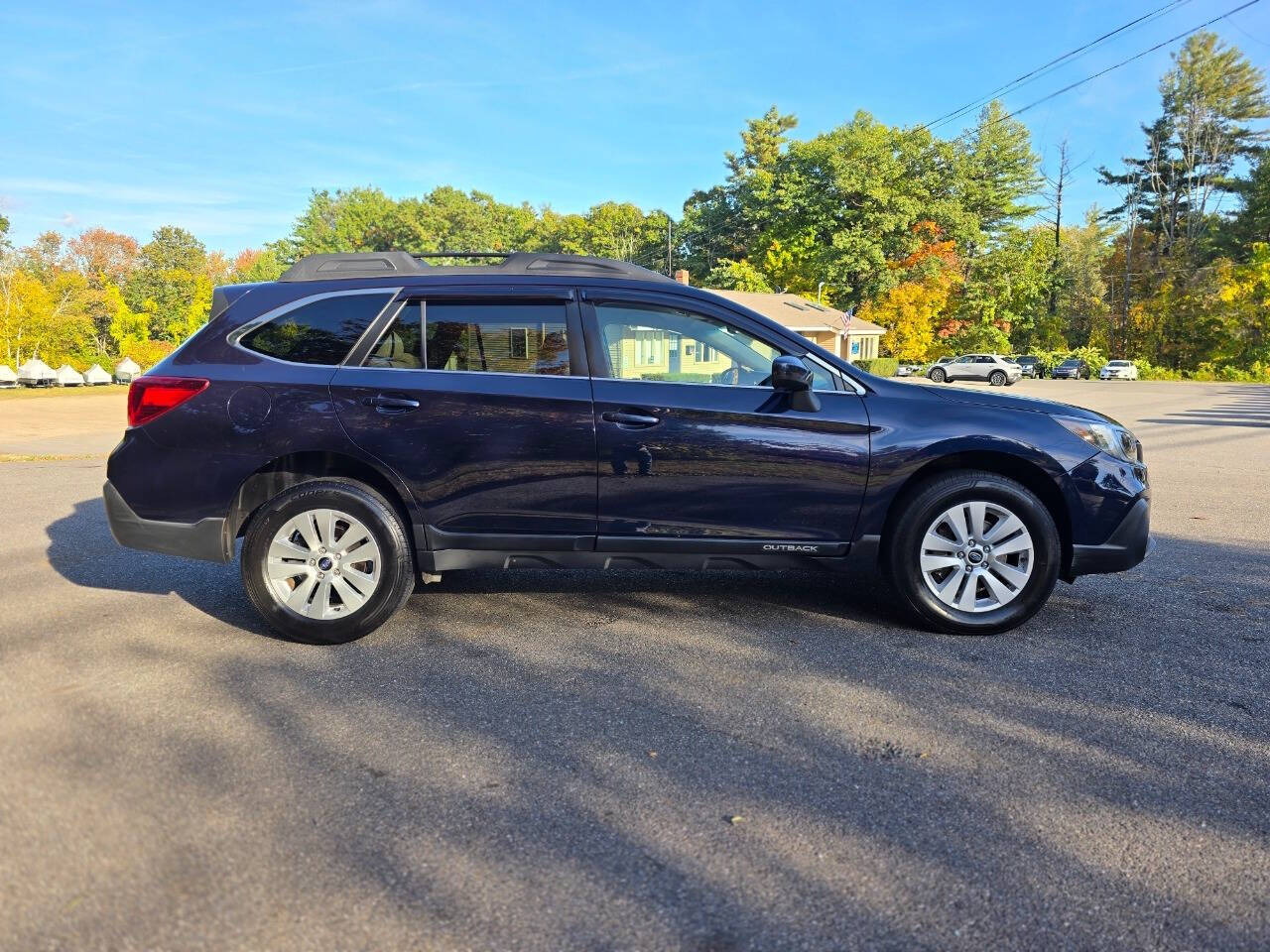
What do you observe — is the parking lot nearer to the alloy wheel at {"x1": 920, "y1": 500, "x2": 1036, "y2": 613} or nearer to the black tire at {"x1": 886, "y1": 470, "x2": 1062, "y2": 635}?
the black tire at {"x1": 886, "y1": 470, "x2": 1062, "y2": 635}

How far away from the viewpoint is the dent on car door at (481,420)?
156 inches

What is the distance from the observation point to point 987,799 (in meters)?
2.59

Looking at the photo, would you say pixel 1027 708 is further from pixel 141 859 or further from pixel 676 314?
pixel 141 859

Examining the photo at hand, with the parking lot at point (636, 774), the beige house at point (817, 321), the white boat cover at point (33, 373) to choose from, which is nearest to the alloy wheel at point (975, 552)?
the parking lot at point (636, 774)

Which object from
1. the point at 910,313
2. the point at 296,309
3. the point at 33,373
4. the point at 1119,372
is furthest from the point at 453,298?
the point at 33,373

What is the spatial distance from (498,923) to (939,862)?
3.92 feet

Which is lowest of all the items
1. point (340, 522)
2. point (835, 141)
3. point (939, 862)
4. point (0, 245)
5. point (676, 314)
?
point (939, 862)

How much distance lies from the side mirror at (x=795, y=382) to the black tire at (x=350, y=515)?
197cm

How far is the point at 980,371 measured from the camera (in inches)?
1881

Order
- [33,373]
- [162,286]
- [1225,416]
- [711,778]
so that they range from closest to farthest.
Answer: [711,778] → [1225,416] → [33,373] → [162,286]

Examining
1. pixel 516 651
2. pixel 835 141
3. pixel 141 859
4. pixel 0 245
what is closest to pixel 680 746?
pixel 516 651

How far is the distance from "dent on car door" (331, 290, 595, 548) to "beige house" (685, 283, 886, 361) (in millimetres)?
39614

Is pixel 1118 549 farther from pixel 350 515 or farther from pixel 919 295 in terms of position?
pixel 919 295

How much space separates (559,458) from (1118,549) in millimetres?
2798
